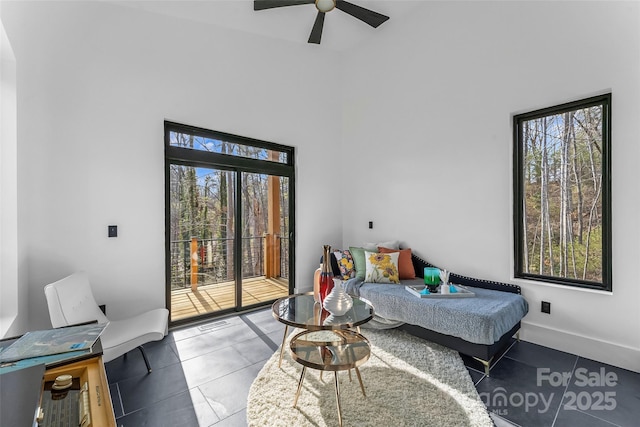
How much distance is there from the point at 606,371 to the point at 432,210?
2026mm

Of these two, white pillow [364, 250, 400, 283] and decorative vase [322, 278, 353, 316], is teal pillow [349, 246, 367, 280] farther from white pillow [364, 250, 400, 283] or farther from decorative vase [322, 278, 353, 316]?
decorative vase [322, 278, 353, 316]

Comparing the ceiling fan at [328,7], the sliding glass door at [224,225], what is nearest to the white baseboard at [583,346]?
the sliding glass door at [224,225]

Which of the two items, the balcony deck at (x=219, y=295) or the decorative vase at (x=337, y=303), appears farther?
the balcony deck at (x=219, y=295)

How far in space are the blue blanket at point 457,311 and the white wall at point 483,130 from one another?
1.37 feet

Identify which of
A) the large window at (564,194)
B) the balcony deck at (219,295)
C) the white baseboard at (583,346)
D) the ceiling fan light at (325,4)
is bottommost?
the white baseboard at (583,346)

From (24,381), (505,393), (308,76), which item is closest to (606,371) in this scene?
(505,393)

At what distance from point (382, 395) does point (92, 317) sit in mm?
2297

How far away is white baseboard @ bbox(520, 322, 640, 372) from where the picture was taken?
226 centimetres

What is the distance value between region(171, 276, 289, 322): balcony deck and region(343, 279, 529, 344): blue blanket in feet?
4.55

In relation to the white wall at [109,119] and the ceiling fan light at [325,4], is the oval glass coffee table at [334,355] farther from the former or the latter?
the ceiling fan light at [325,4]

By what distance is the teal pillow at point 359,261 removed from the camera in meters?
3.50

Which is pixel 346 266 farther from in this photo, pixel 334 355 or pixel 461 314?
pixel 334 355

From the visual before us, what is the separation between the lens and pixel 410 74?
3787mm

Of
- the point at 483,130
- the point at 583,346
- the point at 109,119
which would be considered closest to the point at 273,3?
the point at 109,119
